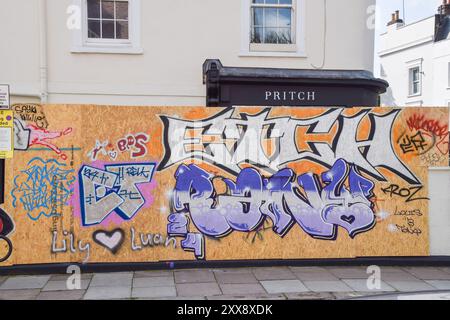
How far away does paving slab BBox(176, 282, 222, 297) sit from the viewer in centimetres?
571

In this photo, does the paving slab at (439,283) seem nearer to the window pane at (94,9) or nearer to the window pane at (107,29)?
the window pane at (107,29)

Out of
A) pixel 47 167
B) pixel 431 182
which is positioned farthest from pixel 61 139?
pixel 431 182

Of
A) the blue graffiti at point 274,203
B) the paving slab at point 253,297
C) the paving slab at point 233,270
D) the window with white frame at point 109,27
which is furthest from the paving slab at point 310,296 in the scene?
the window with white frame at point 109,27

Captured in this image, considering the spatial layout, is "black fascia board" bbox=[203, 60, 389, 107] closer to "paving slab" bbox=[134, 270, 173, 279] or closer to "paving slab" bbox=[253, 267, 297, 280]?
"paving slab" bbox=[253, 267, 297, 280]

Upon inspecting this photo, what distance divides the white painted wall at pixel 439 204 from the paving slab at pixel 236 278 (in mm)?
3017

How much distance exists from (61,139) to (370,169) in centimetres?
471

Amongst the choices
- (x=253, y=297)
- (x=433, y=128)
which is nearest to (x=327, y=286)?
(x=253, y=297)

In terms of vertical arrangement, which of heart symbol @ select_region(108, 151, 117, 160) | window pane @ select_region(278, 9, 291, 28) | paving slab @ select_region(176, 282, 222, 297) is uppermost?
window pane @ select_region(278, 9, 291, 28)

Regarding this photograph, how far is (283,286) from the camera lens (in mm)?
6039

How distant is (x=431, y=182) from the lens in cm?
708

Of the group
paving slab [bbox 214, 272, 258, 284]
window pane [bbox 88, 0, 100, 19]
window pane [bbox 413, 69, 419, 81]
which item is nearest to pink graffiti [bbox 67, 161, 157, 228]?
paving slab [bbox 214, 272, 258, 284]

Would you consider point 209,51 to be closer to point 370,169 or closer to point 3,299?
point 370,169

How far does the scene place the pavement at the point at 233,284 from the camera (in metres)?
5.67

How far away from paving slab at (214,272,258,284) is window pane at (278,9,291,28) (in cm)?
577
